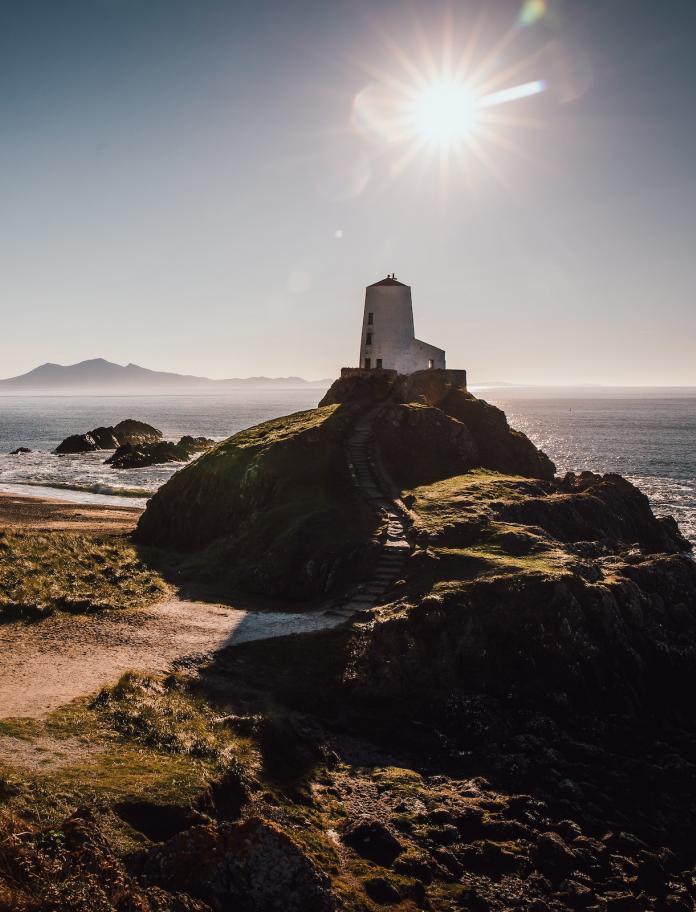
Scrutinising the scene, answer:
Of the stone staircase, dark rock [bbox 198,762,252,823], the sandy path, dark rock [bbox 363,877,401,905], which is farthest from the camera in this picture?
the stone staircase

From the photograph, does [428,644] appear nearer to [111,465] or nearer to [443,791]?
[443,791]

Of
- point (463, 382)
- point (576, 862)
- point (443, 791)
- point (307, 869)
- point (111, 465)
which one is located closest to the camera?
point (307, 869)

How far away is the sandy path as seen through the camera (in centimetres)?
1883

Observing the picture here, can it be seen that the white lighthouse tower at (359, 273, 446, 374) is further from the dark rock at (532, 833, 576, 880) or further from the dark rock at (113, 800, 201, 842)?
the dark rock at (113, 800, 201, 842)

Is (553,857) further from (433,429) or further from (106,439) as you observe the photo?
(106,439)

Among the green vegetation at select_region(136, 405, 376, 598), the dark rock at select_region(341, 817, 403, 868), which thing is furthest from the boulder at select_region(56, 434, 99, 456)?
the dark rock at select_region(341, 817, 403, 868)

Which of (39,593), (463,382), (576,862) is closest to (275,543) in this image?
(39,593)

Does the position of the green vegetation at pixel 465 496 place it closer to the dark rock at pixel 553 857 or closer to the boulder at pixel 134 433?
the dark rock at pixel 553 857

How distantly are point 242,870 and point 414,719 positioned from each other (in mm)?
9799

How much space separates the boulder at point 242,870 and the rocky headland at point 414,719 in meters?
0.03

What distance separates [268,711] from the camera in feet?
63.3

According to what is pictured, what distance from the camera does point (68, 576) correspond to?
3031cm

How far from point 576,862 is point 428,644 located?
9007 mm

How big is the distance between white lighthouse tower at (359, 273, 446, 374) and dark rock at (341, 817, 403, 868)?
49.8m
